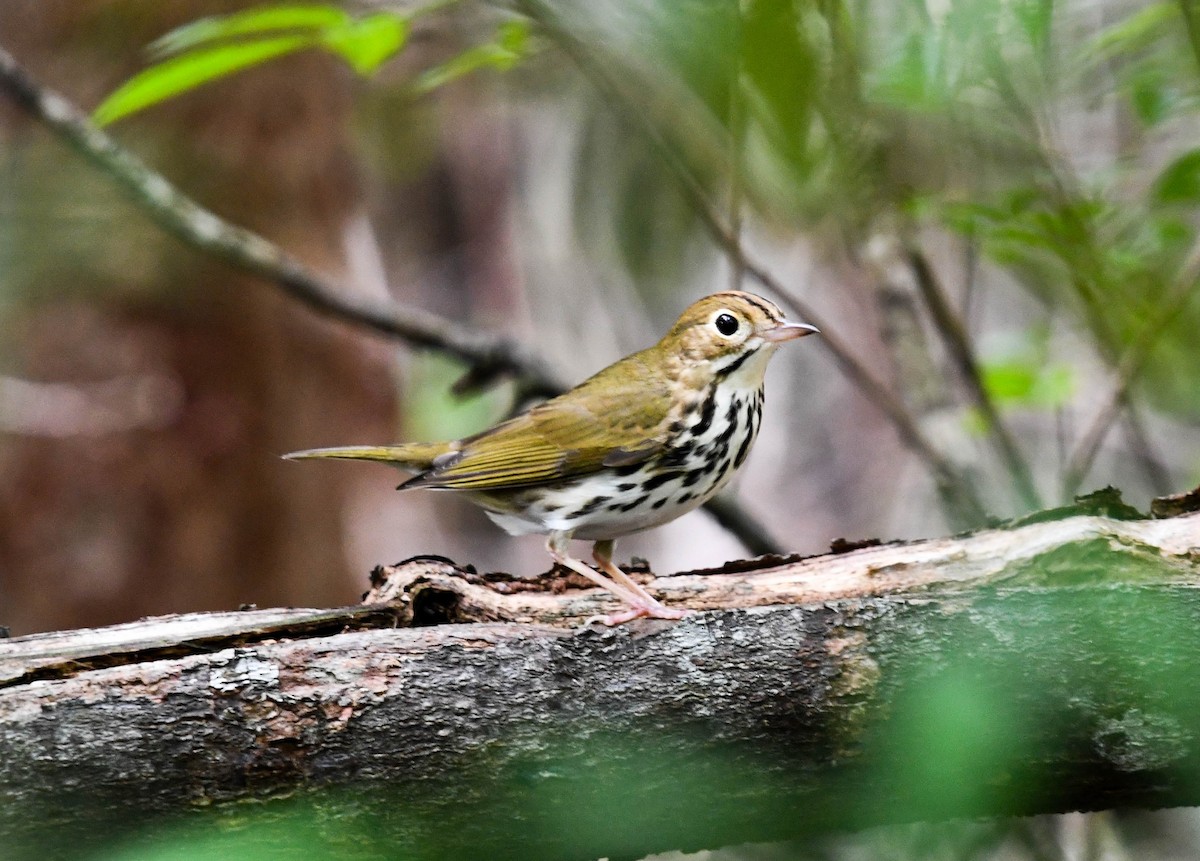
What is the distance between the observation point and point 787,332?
3.00 m

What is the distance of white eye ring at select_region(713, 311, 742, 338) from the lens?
3.13m

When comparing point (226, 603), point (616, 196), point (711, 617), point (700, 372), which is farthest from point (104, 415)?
point (711, 617)

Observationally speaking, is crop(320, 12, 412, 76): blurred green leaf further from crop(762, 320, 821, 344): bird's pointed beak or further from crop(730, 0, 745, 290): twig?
crop(762, 320, 821, 344): bird's pointed beak

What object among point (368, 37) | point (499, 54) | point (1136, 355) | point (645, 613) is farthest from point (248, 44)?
point (1136, 355)

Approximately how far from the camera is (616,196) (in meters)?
5.40

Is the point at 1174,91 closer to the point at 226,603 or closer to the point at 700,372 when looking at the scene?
the point at 700,372

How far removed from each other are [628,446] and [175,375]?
3265mm

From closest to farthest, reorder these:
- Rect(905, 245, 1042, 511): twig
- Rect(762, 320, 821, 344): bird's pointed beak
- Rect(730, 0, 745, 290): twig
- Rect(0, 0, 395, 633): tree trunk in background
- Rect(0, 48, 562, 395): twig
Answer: Rect(730, 0, 745, 290): twig, Rect(762, 320, 821, 344): bird's pointed beak, Rect(905, 245, 1042, 511): twig, Rect(0, 48, 562, 395): twig, Rect(0, 0, 395, 633): tree trunk in background

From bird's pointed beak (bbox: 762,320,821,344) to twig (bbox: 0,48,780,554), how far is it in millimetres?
620

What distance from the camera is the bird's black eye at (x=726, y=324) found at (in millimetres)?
3131

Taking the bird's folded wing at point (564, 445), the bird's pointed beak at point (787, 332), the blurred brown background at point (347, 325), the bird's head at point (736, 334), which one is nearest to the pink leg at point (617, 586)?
the bird's folded wing at point (564, 445)

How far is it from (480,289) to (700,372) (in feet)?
20.8

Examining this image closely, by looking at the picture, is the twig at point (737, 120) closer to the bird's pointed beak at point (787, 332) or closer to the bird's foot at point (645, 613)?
the bird's pointed beak at point (787, 332)

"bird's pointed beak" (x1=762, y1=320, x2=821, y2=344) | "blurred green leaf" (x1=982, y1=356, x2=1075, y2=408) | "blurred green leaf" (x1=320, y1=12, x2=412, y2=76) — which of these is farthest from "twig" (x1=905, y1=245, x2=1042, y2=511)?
"blurred green leaf" (x1=320, y1=12, x2=412, y2=76)
